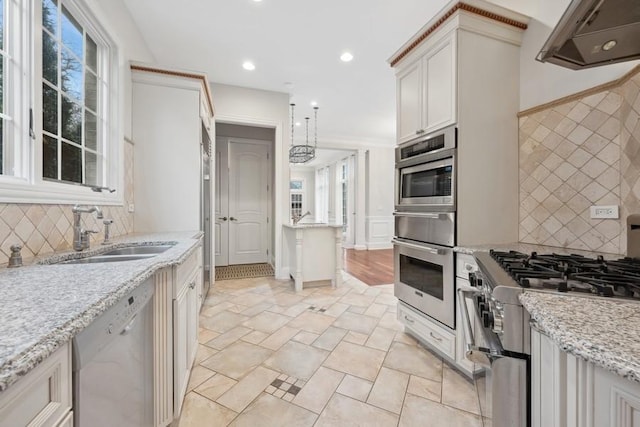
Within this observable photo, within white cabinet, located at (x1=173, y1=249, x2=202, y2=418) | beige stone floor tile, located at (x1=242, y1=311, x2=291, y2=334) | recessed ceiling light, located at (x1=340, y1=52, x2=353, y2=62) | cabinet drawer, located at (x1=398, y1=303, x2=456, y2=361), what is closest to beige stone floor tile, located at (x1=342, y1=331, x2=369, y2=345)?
cabinet drawer, located at (x1=398, y1=303, x2=456, y2=361)

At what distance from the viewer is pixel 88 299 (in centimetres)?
71

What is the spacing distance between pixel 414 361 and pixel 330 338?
701 mm

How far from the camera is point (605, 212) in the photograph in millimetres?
1621

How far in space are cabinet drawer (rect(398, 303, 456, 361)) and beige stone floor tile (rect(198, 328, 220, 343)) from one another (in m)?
1.66

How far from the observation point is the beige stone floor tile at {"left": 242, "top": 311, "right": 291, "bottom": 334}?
8.32 feet

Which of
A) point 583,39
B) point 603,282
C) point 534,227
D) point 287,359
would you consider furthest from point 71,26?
point 534,227

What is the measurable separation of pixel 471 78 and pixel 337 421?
233 cm

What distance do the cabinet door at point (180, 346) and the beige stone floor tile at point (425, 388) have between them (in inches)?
52.0

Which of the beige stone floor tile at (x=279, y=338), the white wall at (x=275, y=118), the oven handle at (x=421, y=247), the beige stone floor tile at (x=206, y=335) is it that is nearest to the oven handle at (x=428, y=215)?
the oven handle at (x=421, y=247)

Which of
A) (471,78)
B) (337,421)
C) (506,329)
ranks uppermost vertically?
(471,78)

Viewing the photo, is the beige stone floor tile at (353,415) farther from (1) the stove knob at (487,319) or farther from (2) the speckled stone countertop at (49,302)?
(2) the speckled stone countertop at (49,302)

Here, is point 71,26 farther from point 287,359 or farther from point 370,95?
point 370,95

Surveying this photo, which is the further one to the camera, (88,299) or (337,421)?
(337,421)

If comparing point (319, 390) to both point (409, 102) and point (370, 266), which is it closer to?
point (409, 102)
